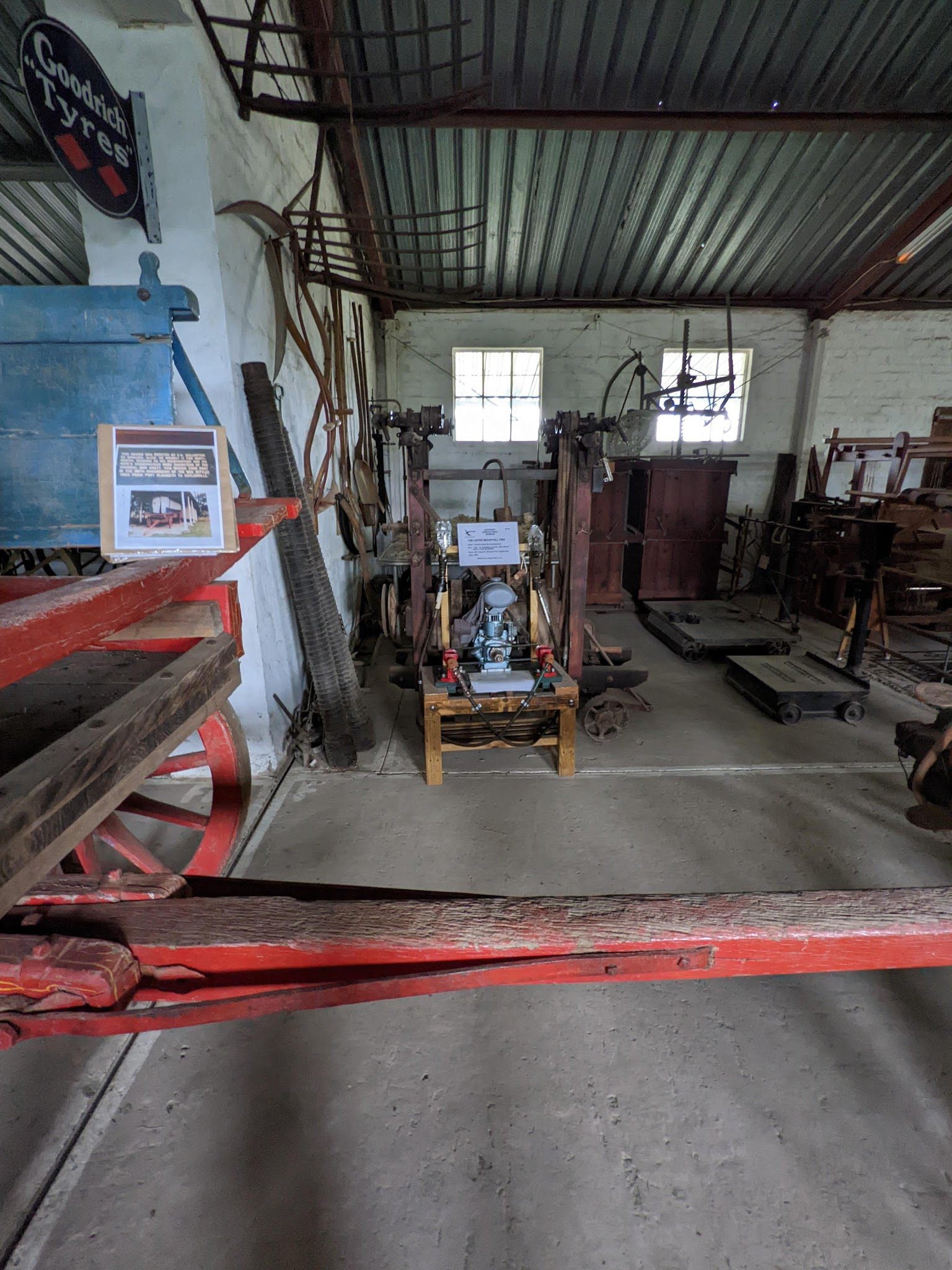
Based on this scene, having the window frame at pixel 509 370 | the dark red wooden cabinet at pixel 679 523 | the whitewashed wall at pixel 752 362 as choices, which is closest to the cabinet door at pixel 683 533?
the dark red wooden cabinet at pixel 679 523

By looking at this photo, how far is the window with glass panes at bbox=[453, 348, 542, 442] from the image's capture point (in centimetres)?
863

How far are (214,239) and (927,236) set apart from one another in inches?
338

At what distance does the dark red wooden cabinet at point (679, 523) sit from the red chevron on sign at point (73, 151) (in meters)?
6.59

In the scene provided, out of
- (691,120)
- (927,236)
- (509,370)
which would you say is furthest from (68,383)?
(927,236)

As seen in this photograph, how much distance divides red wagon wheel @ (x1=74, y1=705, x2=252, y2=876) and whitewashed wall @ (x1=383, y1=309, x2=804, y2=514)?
24.2 ft

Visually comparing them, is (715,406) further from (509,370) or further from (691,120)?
(691,120)

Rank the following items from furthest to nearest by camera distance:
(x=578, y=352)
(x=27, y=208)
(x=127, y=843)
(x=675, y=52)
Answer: (x=578, y=352)
(x=675, y=52)
(x=27, y=208)
(x=127, y=843)

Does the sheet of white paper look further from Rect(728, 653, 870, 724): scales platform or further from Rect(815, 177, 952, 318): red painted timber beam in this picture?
Rect(815, 177, 952, 318): red painted timber beam

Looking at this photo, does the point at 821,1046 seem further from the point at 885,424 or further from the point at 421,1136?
the point at 885,424

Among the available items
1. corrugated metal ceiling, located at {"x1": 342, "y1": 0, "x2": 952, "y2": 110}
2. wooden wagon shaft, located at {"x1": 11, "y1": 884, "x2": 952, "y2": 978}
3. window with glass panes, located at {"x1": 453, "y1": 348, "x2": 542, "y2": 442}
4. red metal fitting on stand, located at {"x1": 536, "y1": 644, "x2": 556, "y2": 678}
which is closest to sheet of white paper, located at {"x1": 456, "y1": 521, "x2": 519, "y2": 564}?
red metal fitting on stand, located at {"x1": 536, "y1": 644, "x2": 556, "y2": 678}

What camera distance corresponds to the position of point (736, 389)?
883 cm

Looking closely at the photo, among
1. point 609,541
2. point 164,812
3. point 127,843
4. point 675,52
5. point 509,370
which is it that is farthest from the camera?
point 509,370

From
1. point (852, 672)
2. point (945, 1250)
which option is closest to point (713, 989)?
point (945, 1250)

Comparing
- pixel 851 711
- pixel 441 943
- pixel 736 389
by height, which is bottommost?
pixel 851 711
